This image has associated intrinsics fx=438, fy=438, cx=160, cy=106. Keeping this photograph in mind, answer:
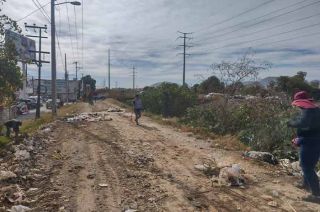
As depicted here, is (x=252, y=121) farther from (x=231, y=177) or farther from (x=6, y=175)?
(x=6, y=175)

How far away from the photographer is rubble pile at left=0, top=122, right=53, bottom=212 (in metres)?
7.51

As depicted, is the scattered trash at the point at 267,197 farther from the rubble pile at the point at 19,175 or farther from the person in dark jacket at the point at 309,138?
the rubble pile at the point at 19,175

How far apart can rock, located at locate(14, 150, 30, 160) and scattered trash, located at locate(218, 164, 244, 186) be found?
5.41m

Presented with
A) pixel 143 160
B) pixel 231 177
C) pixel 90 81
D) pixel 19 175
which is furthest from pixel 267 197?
pixel 90 81

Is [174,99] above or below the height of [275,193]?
above

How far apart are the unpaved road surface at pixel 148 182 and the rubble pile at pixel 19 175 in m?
0.21

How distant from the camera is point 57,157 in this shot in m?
11.9

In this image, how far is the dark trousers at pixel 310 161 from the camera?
759 centimetres

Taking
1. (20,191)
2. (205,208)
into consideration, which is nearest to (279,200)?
(205,208)

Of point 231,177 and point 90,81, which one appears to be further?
point 90,81

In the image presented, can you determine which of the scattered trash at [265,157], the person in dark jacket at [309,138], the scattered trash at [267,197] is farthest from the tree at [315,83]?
the scattered trash at [267,197]

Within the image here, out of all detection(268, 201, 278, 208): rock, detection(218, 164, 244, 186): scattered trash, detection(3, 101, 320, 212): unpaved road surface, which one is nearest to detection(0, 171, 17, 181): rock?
detection(3, 101, 320, 212): unpaved road surface

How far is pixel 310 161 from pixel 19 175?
19.5 ft

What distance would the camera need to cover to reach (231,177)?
8.83 metres
